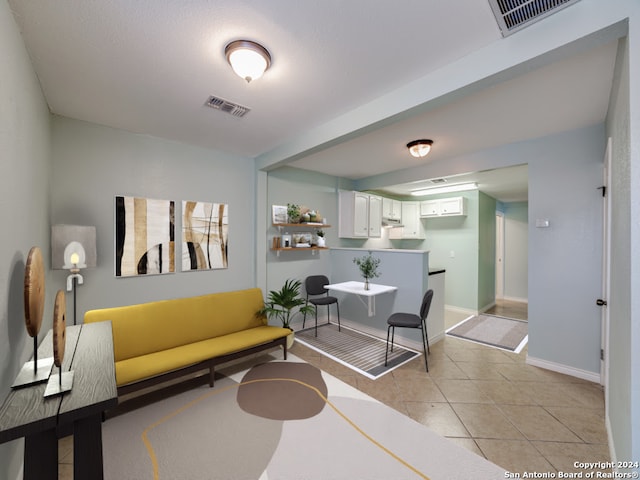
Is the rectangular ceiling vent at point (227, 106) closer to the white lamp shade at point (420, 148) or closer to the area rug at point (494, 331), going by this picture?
the white lamp shade at point (420, 148)

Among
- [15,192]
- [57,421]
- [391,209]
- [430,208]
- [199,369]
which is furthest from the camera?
[430,208]

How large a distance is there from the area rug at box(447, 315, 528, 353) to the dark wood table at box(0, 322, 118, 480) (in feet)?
14.1

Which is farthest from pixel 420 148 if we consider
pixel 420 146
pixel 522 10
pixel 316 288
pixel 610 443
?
pixel 610 443

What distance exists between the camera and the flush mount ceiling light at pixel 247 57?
161 cm

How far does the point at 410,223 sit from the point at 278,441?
5.25 m

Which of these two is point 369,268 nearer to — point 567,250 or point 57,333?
point 567,250

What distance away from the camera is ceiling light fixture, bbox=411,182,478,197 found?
5060 mm

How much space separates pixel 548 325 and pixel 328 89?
3378 mm

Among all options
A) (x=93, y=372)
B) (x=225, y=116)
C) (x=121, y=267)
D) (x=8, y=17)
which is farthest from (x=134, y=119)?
(x=93, y=372)

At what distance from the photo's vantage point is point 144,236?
2961 mm

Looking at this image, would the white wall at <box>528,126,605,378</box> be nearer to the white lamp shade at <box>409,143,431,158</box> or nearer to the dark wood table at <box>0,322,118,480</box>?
the white lamp shade at <box>409,143,431,158</box>

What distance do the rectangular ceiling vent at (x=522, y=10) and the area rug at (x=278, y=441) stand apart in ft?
8.60

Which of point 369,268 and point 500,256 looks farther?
point 500,256

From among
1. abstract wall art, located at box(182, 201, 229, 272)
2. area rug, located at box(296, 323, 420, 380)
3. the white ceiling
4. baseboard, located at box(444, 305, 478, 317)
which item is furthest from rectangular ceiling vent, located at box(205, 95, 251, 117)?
baseboard, located at box(444, 305, 478, 317)
